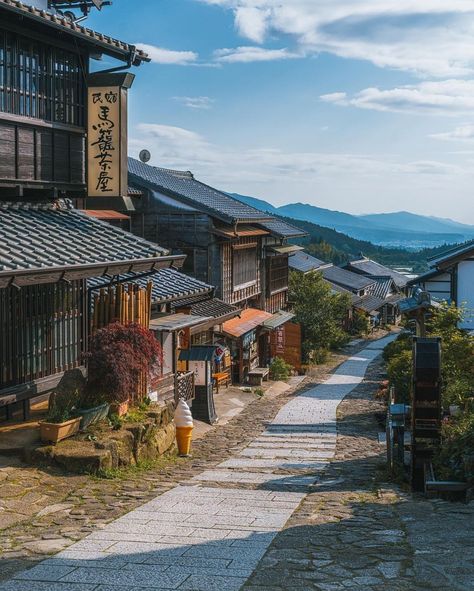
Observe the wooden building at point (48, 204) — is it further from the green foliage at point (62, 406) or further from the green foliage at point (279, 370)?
the green foliage at point (279, 370)

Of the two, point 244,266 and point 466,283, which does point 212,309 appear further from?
point 466,283

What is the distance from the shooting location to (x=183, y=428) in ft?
52.6

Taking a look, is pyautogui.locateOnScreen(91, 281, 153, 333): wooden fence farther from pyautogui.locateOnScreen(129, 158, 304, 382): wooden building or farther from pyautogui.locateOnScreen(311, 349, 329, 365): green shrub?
pyautogui.locateOnScreen(311, 349, 329, 365): green shrub

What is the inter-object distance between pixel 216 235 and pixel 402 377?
11.3 m

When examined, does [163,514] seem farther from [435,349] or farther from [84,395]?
[435,349]

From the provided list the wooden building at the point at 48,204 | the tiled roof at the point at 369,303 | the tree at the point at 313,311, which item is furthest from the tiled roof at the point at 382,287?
the wooden building at the point at 48,204

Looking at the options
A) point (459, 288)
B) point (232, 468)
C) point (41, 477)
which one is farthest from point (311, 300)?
point (41, 477)

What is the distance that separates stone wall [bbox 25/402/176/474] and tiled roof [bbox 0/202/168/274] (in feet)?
9.84

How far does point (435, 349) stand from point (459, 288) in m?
20.2

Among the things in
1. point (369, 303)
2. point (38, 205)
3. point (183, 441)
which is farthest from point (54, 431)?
point (369, 303)

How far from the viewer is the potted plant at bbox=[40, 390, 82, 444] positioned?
1224cm

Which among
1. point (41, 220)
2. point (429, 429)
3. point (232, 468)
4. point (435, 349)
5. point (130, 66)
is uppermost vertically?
point (130, 66)

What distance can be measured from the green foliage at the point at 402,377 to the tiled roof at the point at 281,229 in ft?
48.9

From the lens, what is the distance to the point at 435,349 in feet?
44.0
